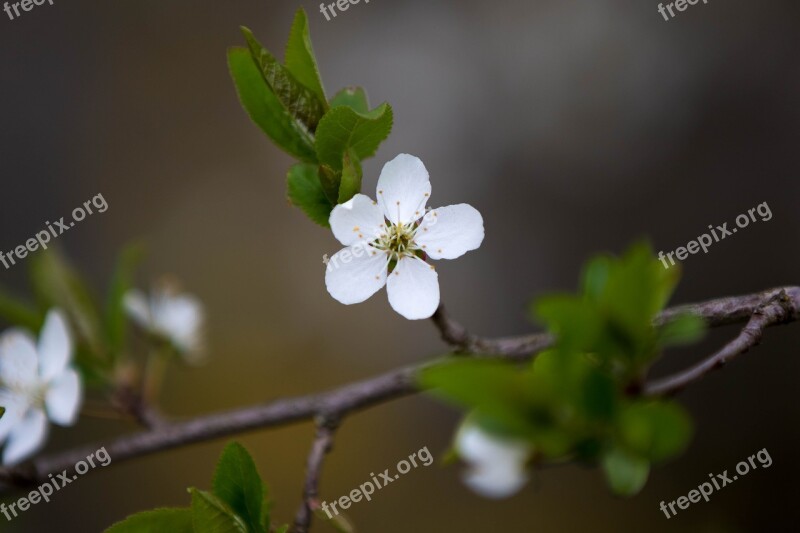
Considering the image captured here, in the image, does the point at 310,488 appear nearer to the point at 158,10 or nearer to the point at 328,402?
the point at 328,402

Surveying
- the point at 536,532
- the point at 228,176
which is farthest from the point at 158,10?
the point at 536,532

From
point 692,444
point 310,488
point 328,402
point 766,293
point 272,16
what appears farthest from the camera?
point 272,16

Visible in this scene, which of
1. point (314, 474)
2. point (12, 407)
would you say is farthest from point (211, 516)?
point (12, 407)

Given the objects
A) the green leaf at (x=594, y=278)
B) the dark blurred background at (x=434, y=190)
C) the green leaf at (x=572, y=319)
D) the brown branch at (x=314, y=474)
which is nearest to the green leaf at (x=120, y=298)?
the brown branch at (x=314, y=474)

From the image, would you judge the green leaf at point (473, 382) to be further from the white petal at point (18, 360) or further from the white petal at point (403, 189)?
the white petal at point (18, 360)

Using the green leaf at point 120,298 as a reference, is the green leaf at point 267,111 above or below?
below

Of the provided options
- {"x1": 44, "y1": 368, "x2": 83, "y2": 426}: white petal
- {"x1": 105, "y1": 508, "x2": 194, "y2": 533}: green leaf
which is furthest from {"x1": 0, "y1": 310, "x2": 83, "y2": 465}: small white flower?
{"x1": 105, "y1": 508, "x2": 194, "y2": 533}: green leaf
